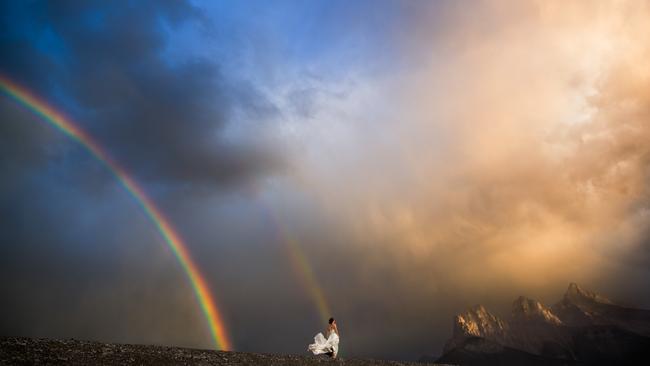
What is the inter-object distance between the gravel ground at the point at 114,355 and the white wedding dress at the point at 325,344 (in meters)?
4.15

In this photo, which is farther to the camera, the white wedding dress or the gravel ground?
the white wedding dress

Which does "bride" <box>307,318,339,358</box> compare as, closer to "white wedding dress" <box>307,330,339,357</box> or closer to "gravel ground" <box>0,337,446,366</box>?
"white wedding dress" <box>307,330,339,357</box>

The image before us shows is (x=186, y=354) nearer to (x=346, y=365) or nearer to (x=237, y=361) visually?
(x=237, y=361)

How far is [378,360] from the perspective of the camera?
106ft

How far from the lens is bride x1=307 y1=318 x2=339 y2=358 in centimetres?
3447

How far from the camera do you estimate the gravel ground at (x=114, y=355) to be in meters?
22.5

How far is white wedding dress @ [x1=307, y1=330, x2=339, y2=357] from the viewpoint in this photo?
34469mm

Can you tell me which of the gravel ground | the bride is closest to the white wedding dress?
the bride

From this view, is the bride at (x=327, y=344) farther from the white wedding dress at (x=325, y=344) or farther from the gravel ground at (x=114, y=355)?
the gravel ground at (x=114, y=355)

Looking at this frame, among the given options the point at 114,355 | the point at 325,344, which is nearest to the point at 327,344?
the point at 325,344

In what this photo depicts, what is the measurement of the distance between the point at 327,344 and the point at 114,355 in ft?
53.4

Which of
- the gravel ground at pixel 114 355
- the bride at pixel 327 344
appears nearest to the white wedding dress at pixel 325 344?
the bride at pixel 327 344

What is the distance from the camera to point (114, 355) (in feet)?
81.1

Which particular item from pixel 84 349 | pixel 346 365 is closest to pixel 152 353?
pixel 84 349
